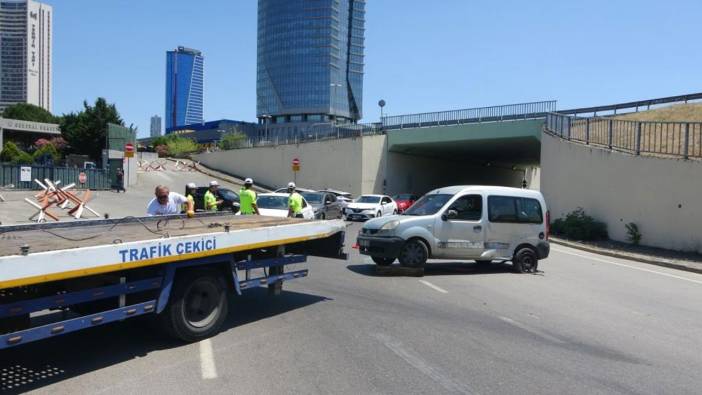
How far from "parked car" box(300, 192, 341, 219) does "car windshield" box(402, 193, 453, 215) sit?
10.3 meters

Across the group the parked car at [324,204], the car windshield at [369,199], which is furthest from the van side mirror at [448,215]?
the car windshield at [369,199]

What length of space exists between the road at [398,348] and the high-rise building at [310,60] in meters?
133

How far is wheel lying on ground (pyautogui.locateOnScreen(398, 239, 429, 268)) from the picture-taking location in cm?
1162

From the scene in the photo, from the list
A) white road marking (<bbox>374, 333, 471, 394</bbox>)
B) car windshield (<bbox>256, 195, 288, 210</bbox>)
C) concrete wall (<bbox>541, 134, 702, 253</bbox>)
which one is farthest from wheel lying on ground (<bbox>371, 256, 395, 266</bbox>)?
concrete wall (<bbox>541, 134, 702, 253</bbox>)

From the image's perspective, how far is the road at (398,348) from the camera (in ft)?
17.1

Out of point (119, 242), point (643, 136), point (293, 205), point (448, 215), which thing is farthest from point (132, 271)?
point (643, 136)

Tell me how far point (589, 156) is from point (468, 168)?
30701mm

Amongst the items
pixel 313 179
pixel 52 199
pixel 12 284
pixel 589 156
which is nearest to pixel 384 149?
pixel 313 179

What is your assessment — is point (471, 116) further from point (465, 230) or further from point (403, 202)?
point (465, 230)

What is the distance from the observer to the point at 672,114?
28.9m

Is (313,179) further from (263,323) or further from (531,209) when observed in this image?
(263,323)

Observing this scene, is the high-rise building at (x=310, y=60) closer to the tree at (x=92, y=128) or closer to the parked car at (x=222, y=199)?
the tree at (x=92, y=128)

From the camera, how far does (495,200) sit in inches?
492

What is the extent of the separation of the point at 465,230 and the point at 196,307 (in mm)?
7004
